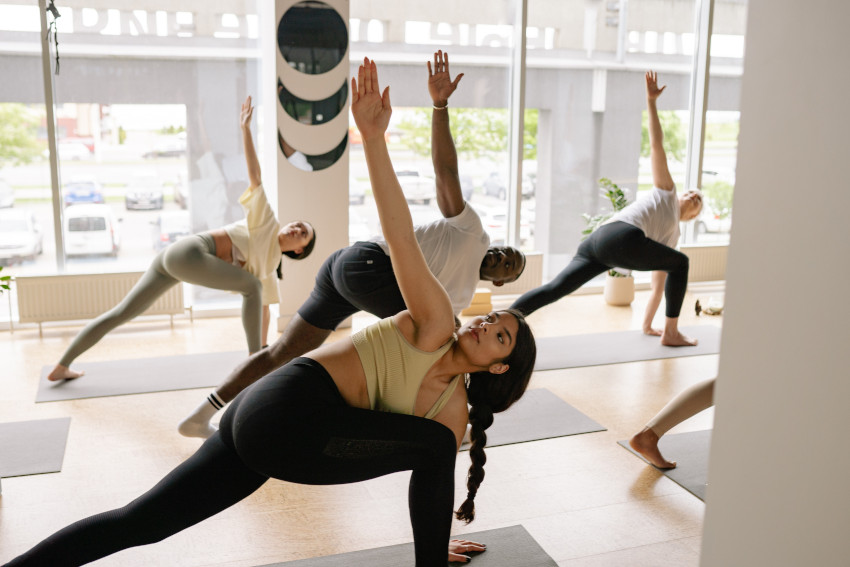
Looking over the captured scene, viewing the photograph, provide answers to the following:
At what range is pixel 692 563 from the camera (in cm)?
248

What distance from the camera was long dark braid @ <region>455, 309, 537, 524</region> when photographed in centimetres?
199

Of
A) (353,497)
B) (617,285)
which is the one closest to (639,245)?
(617,285)

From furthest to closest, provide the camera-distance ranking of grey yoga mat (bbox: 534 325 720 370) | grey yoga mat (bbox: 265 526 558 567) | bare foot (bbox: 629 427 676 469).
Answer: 1. grey yoga mat (bbox: 534 325 720 370)
2. bare foot (bbox: 629 427 676 469)
3. grey yoga mat (bbox: 265 526 558 567)

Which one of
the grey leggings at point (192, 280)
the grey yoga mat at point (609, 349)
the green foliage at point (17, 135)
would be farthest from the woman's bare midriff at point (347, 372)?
the green foliage at point (17, 135)

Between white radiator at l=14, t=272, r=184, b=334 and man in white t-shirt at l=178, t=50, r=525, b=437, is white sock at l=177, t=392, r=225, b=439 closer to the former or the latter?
man in white t-shirt at l=178, t=50, r=525, b=437

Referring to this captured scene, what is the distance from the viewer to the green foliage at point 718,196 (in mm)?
7133

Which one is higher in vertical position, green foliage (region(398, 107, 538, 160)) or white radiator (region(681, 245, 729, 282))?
green foliage (region(398, 107, 538, 160))

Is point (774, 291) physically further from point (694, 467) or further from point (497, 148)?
point (497, 148)

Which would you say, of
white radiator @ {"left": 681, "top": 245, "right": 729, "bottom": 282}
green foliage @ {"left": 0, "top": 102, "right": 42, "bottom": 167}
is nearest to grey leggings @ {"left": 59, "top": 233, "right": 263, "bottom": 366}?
green foliage @ {"left": 0, "top": 102, "right": 42, "bottom": 167}

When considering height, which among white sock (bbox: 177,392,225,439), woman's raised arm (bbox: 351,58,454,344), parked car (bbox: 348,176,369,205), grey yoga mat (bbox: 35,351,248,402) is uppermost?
woman's raised arm (bbox: 351,58,454,344)

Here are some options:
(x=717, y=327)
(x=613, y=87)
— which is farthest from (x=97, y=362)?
(x=613, y=87)

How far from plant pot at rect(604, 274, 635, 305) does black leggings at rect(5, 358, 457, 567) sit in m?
4.50

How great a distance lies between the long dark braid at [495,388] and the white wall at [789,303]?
75 centimetres

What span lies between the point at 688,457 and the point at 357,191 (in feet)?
11.4
